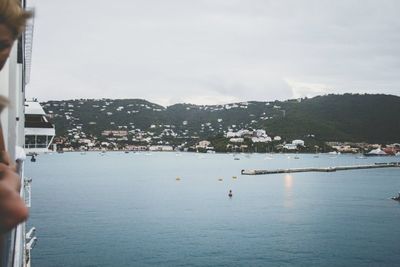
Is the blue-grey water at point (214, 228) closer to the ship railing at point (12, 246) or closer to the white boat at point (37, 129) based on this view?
the white boat at point (37, 129)

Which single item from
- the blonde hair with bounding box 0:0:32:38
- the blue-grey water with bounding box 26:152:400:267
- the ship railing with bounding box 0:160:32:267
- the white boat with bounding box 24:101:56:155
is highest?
the white boat with bounding box 24:101:56:155

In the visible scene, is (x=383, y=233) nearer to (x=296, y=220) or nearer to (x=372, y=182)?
(x=296, y=220)

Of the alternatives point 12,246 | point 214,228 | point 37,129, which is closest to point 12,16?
point 12,246

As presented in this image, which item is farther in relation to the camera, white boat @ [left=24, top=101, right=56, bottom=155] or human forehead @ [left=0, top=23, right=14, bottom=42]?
white boat @ [left=24, top=101, right=56, bottom=155]

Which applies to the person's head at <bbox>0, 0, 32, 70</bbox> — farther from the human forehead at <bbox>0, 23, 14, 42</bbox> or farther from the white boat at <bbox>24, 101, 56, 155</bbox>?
the white boat at <bbox>24, 101, 56, 155</bbox>

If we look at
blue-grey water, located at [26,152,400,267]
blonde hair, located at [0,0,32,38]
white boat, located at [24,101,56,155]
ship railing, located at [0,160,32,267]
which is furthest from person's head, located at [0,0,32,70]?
blue-grey water, located at [26,152,400,267]

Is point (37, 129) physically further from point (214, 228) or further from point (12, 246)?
point (214, 228)

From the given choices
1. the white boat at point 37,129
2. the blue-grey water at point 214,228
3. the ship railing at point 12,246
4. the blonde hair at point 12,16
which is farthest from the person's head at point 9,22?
the blue-grey water at point 214,228

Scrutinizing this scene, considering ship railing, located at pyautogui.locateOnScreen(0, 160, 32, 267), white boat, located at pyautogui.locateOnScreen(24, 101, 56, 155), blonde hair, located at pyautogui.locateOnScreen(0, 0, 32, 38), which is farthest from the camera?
white boat, located at pyautogui.locateOnScreen(24, 101, 56, 155)
